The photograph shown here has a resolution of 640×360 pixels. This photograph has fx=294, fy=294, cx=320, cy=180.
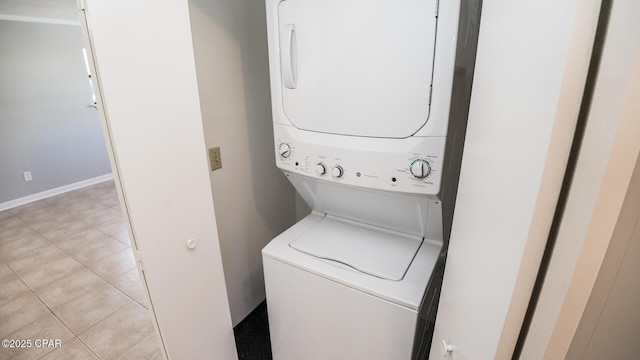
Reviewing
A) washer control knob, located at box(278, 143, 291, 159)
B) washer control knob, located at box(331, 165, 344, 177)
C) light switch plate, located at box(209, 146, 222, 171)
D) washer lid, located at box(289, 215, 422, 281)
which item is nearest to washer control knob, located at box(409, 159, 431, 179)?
washer control knob, located at box(331, 165, 344, 177)

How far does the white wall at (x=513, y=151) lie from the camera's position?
33cm

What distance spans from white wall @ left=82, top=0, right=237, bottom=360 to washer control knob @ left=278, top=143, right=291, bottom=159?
334 millimetres

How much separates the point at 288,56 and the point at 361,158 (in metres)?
0.51

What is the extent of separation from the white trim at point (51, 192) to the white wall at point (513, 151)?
5352 millimetres

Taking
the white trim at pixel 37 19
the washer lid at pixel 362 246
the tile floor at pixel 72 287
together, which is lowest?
the tile floor at pixel 72 287

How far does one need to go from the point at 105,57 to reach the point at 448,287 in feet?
4.01

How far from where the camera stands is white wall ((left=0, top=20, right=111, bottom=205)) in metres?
3.62

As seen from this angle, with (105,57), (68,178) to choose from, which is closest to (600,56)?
(105,57)

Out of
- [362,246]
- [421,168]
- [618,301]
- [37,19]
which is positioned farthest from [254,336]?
[37,19]

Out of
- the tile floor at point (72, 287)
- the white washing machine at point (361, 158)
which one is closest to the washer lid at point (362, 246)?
the white washing machine at point (361, 158)

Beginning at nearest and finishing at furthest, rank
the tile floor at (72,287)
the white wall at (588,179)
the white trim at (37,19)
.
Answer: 1. the white wall at (588,179)
2. the tile floor at (72,287)
3. the white trim at (37,19)

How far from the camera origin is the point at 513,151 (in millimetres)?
429

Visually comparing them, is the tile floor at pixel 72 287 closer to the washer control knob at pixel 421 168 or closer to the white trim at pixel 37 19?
the washer control knob at pixel 421 168

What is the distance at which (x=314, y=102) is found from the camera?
1.19 meters
